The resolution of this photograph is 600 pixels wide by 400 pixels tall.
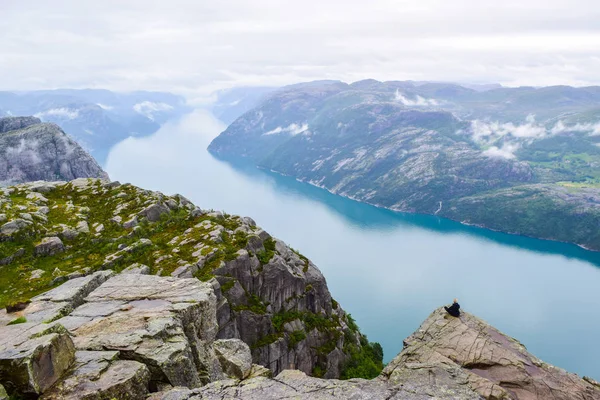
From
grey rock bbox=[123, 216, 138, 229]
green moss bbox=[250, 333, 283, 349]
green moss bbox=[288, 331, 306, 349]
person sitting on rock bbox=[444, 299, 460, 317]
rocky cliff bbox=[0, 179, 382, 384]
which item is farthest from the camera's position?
grey rock bbox=[123, 216, 138, 229]

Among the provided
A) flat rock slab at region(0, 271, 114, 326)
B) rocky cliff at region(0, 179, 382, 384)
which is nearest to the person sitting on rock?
rocky cliff at region(0, 179, 382, 384)

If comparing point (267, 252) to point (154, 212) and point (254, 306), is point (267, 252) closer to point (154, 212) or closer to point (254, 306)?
point (254, 306)

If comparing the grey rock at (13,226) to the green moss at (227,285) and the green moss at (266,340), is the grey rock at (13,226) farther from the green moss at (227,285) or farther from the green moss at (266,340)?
the green moss at (266,340)

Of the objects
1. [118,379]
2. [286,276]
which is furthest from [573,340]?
[118,379]

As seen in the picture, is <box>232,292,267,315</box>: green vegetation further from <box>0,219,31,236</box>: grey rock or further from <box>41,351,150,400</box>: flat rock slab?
<box>0,219,31,236</box>: grey rock

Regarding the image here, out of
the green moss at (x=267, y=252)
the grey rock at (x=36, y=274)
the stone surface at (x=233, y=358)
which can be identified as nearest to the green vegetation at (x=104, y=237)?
the grey rock at (x=36, y=274)

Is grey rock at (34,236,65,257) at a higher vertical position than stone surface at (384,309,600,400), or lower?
lower

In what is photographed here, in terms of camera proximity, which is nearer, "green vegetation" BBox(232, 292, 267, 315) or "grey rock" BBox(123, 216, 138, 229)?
"green vegetation" BBox(232, 292, 267, 315)
